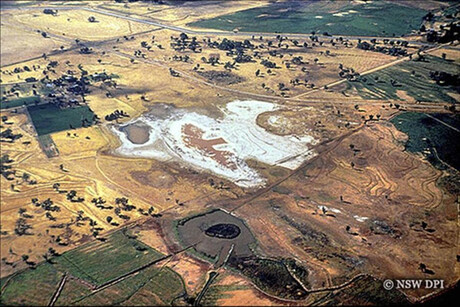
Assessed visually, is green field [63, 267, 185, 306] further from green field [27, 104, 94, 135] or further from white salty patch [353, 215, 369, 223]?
green field [27, 104, 94, 135]

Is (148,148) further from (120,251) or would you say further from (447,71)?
(447,71)

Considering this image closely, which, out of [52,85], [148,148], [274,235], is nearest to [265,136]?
[148,148]

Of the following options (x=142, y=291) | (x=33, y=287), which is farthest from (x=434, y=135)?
(x=33, y=287)

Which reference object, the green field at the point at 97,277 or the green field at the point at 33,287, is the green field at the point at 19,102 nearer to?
the green field at the point at 97,277

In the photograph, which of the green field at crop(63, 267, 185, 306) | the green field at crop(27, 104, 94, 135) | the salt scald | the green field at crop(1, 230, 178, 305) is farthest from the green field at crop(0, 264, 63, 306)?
the green field at crop(27, 104, 94, 135)

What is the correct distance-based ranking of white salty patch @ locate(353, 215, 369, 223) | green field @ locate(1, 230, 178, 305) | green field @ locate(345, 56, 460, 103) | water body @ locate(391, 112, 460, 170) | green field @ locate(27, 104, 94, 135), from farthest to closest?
green field @ locate(345, 56, 460, 103) → green field @ locate(27, 104, 94, 135) → water body @ locate(391, 112, 460, 170) → white salty patch @ locate(353, 215, 369, 223) → green field @ locate(1, 230, 178, 305)

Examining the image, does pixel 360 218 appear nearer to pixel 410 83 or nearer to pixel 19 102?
pixel 410 83
